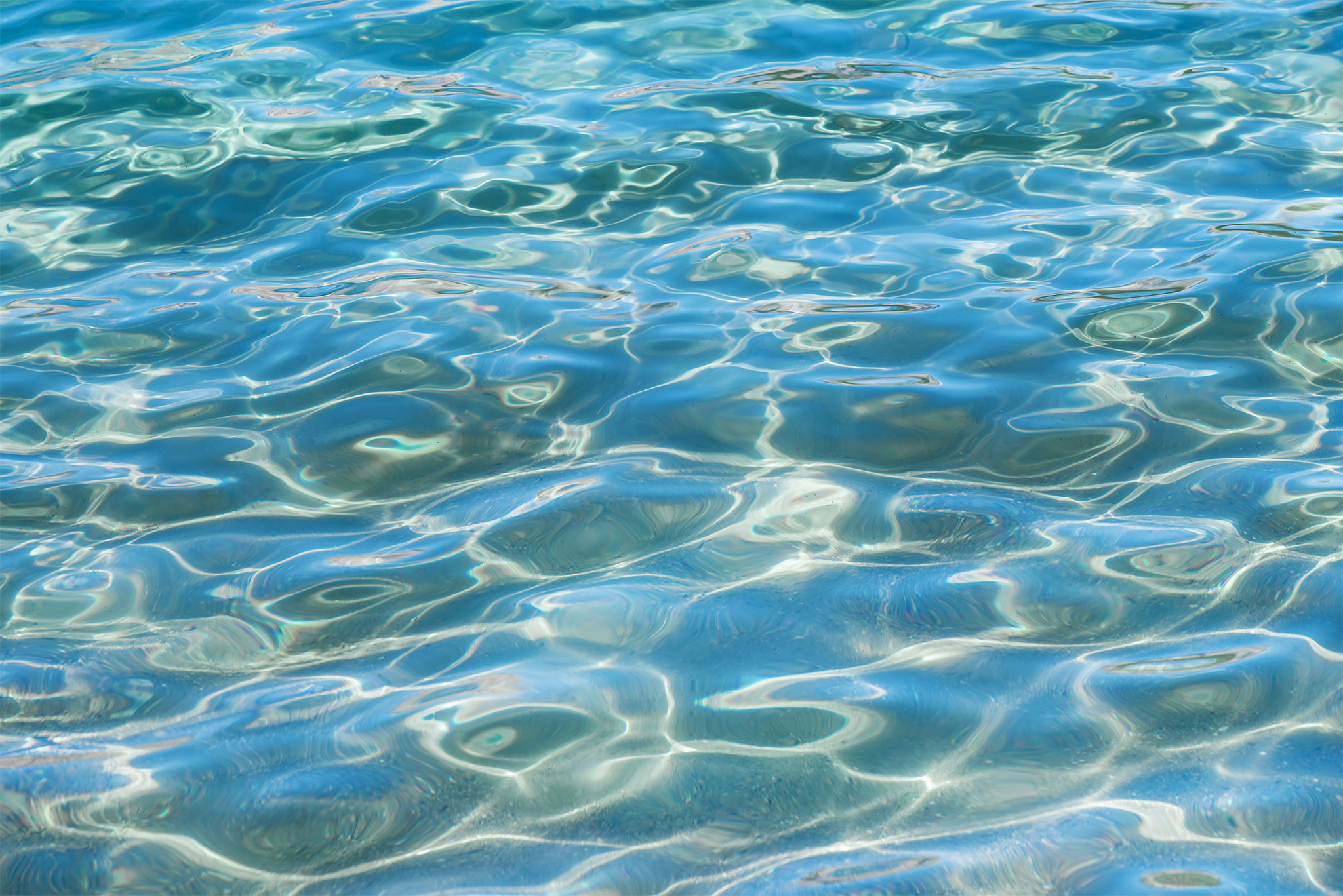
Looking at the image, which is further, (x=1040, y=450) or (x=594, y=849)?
(x=1040, y=450)

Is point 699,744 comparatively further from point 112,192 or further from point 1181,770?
point 112,192

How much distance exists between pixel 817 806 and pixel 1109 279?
237 centimetres

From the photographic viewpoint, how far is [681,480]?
273cm

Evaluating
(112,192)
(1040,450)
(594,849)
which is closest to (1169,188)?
(1040,450)

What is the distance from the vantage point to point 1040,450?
2.80 m

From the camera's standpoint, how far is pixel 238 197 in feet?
15.0

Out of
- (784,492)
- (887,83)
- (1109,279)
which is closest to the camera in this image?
(784,492)

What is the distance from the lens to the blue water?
1813 mm

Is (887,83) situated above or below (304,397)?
above

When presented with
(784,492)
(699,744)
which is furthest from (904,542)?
(699,744)

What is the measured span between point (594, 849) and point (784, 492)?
1114 millimetres

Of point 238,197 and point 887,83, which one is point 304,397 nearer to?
point 238,197

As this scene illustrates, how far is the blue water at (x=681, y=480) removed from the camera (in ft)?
5.95

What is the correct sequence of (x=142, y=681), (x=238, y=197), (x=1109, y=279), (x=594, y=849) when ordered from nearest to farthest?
(x=594, y=849) < (x=142, y=681) < (x=1109, y=279) < (x=238, y=197)
